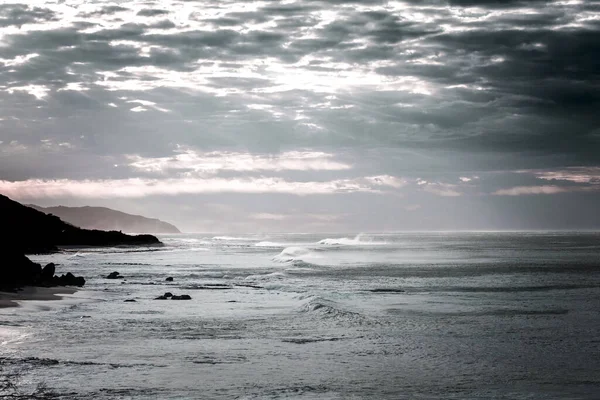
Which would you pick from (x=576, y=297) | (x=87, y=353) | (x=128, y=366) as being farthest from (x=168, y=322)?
(x=576, y=297)

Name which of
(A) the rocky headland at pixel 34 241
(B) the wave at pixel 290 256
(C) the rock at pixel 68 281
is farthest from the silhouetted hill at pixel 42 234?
(C) the rock at pixel 68 281

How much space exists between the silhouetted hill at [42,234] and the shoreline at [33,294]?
5675 centimetres

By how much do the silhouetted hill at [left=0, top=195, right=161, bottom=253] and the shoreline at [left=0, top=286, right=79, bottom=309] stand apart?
56747mm

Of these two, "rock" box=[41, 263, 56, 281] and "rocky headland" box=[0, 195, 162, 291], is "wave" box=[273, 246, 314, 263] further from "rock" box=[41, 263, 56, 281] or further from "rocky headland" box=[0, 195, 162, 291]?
"rock" box=[41, 263, 56, 281]

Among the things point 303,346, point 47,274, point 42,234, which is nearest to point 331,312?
point 303,346

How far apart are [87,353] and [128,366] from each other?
Result: 7.93ft

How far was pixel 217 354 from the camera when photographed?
20609mm

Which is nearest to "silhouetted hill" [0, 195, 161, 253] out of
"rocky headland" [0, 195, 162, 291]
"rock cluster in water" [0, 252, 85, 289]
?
"rocky headland" [0, 195, 162, 291]

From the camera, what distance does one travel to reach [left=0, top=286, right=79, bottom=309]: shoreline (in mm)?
32969

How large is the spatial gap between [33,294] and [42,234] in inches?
4053

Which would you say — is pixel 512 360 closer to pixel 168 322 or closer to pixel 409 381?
pixel 409 381

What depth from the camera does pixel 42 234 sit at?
133875 mm

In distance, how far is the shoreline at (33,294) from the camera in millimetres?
32969

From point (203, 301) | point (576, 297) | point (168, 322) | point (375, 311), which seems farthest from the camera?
point (576, 297)
